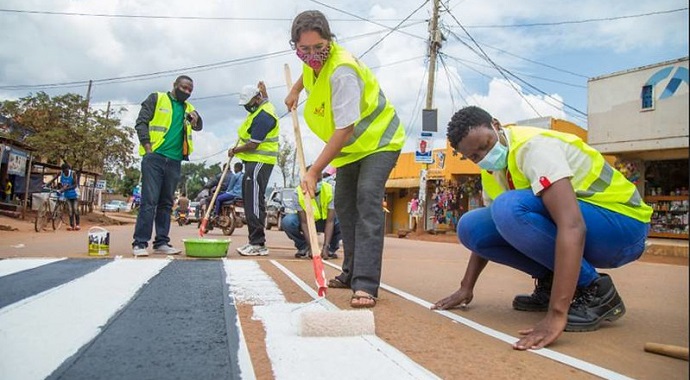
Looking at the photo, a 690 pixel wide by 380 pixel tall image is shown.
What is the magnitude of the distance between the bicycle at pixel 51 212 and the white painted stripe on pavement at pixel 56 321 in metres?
9.32

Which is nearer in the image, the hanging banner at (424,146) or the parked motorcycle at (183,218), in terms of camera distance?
the hanging banner at (424,146)

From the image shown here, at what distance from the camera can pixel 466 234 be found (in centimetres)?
266

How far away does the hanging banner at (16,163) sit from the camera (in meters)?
15.9

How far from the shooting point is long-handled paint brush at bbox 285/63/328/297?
2.61 metres

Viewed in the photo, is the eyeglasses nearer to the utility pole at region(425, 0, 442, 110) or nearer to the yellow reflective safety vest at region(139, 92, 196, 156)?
the yellow reflective safety vest at region(139, 92, 196, 156)

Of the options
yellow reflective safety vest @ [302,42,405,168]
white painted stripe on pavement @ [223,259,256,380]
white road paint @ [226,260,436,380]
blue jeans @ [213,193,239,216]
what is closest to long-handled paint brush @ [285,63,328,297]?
yellow reflective safety vest @ [302,42,405,168]

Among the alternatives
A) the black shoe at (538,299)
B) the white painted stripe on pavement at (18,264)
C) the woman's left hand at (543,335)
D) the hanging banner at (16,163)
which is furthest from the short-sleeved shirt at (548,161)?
the hanging banner at (16,163)

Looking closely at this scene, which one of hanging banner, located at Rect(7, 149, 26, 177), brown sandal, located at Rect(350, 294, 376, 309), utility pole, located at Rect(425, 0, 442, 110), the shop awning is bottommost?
brown sandal, located at Rect(350, 294, 376, 309)

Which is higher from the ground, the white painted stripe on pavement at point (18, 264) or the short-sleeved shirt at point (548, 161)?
the short-sleeved shirt at point (548, 161)

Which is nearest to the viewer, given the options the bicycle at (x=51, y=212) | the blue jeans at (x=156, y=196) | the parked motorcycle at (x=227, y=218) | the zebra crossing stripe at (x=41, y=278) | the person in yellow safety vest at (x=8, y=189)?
the zebra crossing stripe at (x=41, y=278)

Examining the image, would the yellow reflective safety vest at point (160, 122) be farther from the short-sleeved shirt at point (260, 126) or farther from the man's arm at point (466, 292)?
the man's arm at point (466, 292)

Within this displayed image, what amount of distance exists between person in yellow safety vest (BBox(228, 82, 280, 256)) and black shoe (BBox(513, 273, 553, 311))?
10.8ft

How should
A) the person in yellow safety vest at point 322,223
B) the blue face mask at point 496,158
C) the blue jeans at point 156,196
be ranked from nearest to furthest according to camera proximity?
1. the blue face mask at point 496,158
2. the blue jeans at point 156,196
3. the person in yellow safety vest at point 322,223

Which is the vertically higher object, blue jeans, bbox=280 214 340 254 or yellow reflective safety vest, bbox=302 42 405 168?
yellow reflective safety vest, bbox=302 42 405 168
